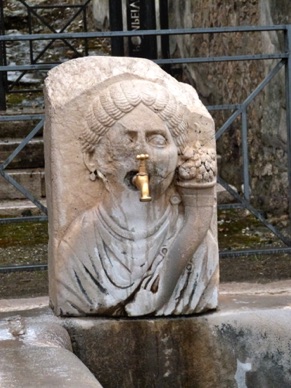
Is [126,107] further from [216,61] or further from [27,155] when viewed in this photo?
[27,155]

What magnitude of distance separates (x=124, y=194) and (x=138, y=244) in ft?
0.49

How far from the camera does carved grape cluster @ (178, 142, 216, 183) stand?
3.28 metres

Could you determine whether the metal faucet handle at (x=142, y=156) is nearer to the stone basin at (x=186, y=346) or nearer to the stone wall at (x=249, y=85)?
the stone basin at (x=186, y=346)

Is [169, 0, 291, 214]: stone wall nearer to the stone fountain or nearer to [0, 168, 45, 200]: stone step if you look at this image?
[0, 168, 45, 200]: stone step

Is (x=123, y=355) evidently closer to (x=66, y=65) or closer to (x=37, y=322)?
(x=37, y=322)

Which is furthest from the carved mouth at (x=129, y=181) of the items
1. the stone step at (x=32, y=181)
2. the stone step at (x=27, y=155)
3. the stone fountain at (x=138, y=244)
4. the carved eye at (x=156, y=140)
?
the stone step at (x=27, y=155)

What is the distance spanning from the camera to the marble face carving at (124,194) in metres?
3.23

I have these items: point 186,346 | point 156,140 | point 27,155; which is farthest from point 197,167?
point 27,155

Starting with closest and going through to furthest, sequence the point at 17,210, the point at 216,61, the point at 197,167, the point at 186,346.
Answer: the point at 197,167, the point at 186,346, the point at 216,61, the point at 17,210

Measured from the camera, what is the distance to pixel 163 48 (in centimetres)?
837

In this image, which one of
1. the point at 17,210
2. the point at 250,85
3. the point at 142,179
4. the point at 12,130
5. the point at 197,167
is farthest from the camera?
the point at 12,130

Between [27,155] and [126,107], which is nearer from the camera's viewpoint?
[126,107]

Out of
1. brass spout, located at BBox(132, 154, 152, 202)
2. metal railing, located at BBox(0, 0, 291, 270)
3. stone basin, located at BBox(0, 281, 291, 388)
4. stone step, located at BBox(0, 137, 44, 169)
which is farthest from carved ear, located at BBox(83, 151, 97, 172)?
stone step, located at BBox(0, 137, 44, 169)

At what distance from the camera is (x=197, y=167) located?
3275mm
